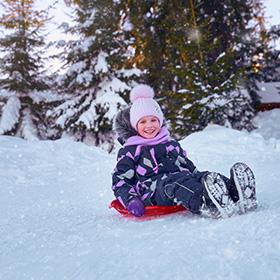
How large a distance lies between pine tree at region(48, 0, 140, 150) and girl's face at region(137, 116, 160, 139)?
7864 millimetres

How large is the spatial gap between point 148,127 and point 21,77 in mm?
11930

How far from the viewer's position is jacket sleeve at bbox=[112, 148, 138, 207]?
8.09ft

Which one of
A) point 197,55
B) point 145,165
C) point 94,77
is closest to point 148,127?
point 145,165

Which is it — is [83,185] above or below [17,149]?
below

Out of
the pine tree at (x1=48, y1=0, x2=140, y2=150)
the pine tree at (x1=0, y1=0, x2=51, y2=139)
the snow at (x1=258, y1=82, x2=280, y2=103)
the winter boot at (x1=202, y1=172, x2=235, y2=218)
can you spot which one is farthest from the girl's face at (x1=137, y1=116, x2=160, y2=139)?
the snow at (x1=258, y1=82, x2=280, y2=103)

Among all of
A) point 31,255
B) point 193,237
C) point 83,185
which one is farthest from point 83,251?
point 83,185

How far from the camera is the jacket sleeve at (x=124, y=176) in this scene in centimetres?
247

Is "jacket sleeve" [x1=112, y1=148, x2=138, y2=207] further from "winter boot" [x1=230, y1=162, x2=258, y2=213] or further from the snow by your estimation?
the snow

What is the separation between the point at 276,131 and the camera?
1341 cm

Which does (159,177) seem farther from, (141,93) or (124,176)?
(141,93)

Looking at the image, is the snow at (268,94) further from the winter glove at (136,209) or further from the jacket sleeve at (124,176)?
the winter glove at (136,209)

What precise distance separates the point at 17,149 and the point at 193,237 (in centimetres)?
571

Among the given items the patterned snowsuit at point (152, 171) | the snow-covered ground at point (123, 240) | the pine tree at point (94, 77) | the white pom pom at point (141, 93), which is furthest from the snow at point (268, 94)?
the patterned snowsuit at point (152, 171)

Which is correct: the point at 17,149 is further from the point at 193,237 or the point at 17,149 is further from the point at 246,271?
the point at 246,271
